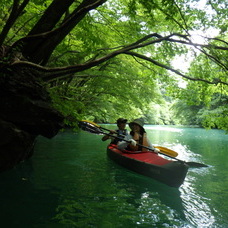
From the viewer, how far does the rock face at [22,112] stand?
4.36 m

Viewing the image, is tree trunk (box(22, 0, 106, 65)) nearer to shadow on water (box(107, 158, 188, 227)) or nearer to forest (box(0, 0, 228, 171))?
forest (box(0, 0, 228, 171))

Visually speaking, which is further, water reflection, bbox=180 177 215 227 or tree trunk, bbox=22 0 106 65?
tree trunk, bbox=22 0 106 65

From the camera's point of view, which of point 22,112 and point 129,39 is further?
point 129,39

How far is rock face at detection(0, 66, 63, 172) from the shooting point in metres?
4.36

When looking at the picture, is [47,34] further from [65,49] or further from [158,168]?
[158,168]

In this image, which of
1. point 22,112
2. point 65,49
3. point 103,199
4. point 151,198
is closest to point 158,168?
point 151,198

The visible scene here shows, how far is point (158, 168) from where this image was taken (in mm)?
5645

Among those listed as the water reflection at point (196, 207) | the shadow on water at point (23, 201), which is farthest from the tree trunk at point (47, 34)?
the water reflection at point (196, 207)

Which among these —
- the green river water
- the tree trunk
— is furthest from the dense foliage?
the green river water

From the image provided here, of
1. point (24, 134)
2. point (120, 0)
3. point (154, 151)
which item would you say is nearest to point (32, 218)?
point (24, 134)

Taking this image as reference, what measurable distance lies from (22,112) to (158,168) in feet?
12.3

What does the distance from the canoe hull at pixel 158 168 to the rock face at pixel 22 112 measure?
2.72 meters

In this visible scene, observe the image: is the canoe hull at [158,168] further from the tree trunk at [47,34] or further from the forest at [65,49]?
the tree trunk at [47,34]

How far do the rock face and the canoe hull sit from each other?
8.93ft
